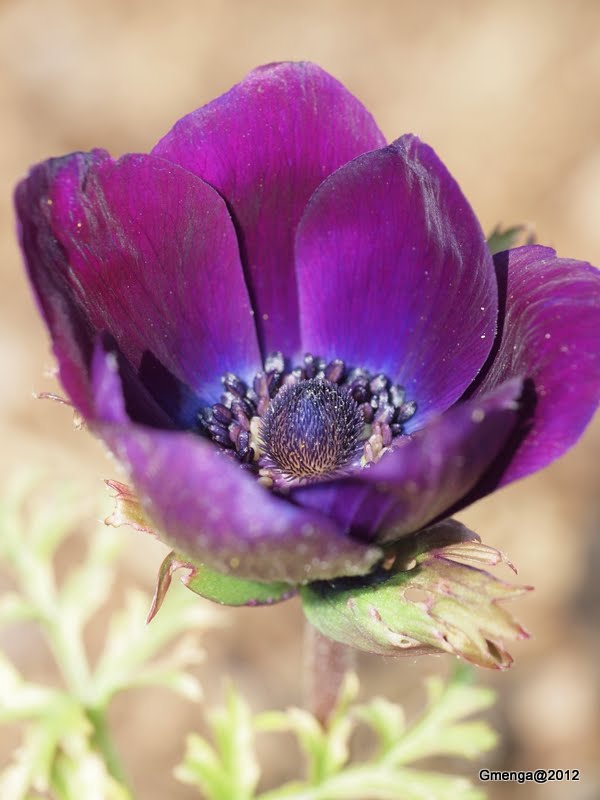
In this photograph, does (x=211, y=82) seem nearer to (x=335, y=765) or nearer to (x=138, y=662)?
(x=138, y=662)

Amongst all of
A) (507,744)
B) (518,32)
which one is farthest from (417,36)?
(507,744)

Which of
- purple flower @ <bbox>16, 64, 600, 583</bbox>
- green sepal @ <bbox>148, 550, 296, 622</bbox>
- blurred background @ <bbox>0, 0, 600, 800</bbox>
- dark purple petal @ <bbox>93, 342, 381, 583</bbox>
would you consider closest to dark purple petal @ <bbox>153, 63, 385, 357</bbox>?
purple flower @ <bbox>16, 64, 600, 583</bbox>

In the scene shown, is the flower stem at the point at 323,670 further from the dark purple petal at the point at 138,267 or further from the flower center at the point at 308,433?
the dark purple petal at the point at 138,267

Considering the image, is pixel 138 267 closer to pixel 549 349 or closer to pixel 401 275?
pixel 401 275

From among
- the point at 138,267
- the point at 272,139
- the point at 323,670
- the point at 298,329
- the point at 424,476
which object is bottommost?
the point at 323,670

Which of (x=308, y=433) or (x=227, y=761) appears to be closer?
(x=308, y=433)

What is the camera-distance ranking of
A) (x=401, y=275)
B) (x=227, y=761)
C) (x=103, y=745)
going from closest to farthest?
(x=401, y=275), (x=227, y=761), (x=103, y=745)

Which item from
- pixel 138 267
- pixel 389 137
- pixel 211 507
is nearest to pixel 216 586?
pixel 211 507
